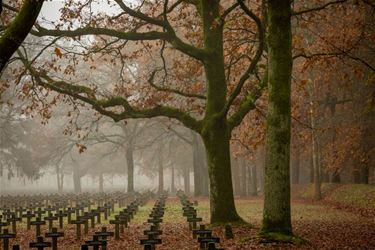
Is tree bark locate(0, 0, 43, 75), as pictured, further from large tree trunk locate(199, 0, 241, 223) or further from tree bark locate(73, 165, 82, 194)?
tree bark locate(73, 165, 82, 194)

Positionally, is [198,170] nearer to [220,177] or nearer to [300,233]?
[220,177]

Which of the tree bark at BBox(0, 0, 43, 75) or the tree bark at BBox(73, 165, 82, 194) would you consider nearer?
the tree bark at BBox(0, 0, 43, 75)

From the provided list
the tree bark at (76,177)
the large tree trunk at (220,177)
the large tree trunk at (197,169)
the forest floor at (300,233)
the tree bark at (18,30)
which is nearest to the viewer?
the tree bark at (18,30)

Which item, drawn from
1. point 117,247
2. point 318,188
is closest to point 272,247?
point 117,247

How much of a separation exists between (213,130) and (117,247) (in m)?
5.35

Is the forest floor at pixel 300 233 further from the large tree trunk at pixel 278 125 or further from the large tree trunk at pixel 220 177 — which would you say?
the large tree trunk at pixel 220 177

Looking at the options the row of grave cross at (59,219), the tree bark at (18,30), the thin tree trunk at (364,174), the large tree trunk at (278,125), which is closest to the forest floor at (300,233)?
the row of grave cross at (59,219)

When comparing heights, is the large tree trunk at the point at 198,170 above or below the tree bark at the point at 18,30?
below


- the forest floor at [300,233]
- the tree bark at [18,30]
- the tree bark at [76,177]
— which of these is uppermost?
the tree bark at [18,30]

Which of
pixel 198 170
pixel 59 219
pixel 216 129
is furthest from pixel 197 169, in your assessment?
pixel 216 129

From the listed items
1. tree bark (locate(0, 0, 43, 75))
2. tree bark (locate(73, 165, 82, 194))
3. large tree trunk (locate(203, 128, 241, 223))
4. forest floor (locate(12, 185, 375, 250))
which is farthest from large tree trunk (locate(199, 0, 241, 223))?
tree bark (locate(73, 165, 82, 194))

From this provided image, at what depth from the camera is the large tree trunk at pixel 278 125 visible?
39.2ft

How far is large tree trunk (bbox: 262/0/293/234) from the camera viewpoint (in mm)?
11945

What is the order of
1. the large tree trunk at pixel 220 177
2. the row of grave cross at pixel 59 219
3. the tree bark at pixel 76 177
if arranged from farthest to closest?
1. the tree bark at pixel 76 177
2. the large tree trunk at pixel 220 177
3. the row of grave cross at pixel 59 219
